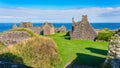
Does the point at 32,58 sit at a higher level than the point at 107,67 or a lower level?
lower

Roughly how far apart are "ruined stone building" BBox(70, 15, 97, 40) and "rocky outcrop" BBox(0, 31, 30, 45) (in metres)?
13.2

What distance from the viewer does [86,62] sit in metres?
25.6

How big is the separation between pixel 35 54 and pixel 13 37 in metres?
9.20

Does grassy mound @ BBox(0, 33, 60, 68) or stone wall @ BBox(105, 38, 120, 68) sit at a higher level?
stone wall @ BBox(105, 38, 120, 68)

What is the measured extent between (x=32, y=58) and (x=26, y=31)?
1034 centimetres

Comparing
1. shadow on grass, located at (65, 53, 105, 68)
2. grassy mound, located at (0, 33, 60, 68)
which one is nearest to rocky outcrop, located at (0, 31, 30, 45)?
grassy mound, located at (0, 33, 60, 68)

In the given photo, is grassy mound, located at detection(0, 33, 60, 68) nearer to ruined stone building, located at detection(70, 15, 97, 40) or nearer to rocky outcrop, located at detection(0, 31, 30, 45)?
rocky outcrop, located at detection(0, 31, 30, 45)

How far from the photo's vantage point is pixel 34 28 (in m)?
63.4

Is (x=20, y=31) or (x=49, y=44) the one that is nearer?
(x=49, y=44)

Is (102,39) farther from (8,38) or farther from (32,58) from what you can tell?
(32,58)

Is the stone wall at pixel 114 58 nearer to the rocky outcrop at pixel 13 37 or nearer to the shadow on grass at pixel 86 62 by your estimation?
the shadow on grass at pixel 86 62

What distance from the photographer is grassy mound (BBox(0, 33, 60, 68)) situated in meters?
25.8

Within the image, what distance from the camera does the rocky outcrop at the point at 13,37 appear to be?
3432 centimetres

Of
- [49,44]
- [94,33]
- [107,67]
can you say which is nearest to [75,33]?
[94,33]
